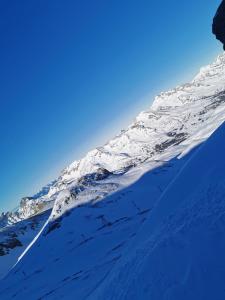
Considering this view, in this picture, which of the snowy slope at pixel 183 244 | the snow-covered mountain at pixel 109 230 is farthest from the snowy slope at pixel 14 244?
the snowy slope at pixel 183 244

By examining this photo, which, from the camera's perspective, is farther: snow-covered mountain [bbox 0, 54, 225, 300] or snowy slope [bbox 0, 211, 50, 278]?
snowy slope [bbox 0, 211, 50, 278]

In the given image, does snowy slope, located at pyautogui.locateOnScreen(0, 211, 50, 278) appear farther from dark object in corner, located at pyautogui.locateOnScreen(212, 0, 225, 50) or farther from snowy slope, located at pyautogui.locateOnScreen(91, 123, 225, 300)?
dark object in corner, located at pyautogui.locateOnScreen(212, 0, 225, 50)

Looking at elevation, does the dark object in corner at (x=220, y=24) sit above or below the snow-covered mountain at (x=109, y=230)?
above

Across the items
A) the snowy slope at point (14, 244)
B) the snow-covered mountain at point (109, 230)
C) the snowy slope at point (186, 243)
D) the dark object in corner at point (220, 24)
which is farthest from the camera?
the snowy slope at point (14, 244)

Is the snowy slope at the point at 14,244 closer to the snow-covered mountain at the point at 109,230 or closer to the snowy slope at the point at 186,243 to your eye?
the snow-covered mountain at the point at 109,230

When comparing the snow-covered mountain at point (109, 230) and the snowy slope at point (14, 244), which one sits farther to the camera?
the snowy slope at point (14, 244)

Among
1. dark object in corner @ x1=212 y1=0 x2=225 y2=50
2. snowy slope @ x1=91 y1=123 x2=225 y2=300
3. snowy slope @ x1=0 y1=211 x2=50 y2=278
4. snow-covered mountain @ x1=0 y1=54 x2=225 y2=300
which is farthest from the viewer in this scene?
snowy slope @ x1=0 y1=211 x2=50 y2=278

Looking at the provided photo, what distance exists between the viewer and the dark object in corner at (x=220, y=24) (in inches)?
1216

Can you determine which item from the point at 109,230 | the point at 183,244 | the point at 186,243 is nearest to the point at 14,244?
the point at 109,230

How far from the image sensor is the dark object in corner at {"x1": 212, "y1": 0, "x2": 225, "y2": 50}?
30.9 m

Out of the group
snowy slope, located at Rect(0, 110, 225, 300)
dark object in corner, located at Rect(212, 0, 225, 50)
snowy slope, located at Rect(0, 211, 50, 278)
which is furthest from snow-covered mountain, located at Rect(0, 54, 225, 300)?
snowy slope, located at Rect(0, 211, 50, 278)

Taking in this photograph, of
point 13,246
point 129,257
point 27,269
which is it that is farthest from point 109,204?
point 13,246

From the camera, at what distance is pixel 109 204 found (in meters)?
82.9

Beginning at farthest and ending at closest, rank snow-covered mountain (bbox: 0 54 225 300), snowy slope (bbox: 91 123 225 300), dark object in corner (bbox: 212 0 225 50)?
dark object in corner (bbox: 212 0 225 50) < snow-covered mountain (bbox: 0 54 225 300) < snowy slope (bbox: 91 123 225 300)
